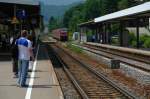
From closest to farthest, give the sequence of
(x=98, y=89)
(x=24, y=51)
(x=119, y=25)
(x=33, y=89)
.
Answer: (x=33, y=89), (x=24, y=51), (x=98, y=89), (x=119, y=25)

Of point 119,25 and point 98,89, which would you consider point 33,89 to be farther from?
point 119,25

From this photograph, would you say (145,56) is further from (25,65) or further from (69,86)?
(25,65)

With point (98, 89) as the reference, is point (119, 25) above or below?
above

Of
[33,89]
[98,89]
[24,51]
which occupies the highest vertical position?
[24,51]

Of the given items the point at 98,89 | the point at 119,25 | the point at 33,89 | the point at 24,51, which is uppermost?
the point at 119,25

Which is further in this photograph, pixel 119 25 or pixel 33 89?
pixel 119 25

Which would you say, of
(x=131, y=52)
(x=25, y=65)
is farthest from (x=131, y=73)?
(x=131, y=52)

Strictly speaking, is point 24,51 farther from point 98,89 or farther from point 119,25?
point 119,25

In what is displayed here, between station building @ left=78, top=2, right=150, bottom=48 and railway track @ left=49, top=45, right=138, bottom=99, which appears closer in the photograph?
railway track @ left=49, top=45, right=138, bottom=99

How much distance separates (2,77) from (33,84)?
330 cm

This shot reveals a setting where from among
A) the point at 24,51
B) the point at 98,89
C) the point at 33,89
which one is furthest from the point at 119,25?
the point at 33,89

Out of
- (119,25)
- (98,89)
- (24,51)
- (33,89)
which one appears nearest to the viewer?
(33,89)

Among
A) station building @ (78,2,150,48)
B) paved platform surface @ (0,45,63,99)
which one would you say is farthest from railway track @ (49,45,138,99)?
station building @ (78,2,150,48)

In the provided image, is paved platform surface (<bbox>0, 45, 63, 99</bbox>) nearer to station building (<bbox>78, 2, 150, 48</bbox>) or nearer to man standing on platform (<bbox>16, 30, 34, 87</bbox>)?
man standing on platform (<bbox>16, 30, 34, 87</bbox>)
